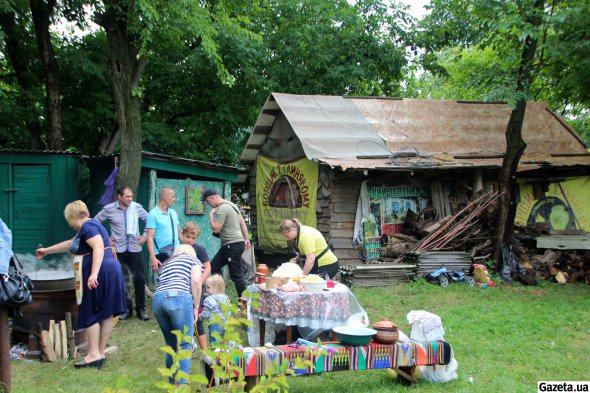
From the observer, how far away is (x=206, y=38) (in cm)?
993

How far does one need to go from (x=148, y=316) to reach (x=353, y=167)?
505cm

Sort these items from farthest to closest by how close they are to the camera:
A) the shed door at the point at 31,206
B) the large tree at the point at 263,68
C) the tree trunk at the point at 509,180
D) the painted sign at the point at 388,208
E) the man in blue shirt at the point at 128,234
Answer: the large tree at the point at 263,68
the painted sign at the point at 388,208
the tree trunk at the point at 509,180
the shed door at the point at 31,206
the man in blue shirt at the point at 128,234

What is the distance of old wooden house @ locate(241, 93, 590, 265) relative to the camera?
1204 centimetres

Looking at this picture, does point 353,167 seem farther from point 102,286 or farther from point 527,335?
point 102,286

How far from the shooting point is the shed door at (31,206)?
1118 centimetres

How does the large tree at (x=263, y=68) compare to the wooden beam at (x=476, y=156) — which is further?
the large tree at (x=263, y=68)

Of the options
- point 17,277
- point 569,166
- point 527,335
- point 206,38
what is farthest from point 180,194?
point 569,166

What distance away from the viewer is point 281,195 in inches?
538

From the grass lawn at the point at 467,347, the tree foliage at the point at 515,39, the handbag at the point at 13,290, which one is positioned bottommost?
the grass lawn at the point at 467,347

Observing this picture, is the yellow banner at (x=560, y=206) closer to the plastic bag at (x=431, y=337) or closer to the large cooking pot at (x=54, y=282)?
the plastic bag at (x=431, y=337)

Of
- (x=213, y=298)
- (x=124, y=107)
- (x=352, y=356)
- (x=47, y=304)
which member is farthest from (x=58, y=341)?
(x=124, y=107)

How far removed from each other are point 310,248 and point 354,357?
2.10 meters

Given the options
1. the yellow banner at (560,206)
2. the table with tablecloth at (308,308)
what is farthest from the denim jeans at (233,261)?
the yellow banner at (560,206)

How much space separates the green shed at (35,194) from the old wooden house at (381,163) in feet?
15.8
